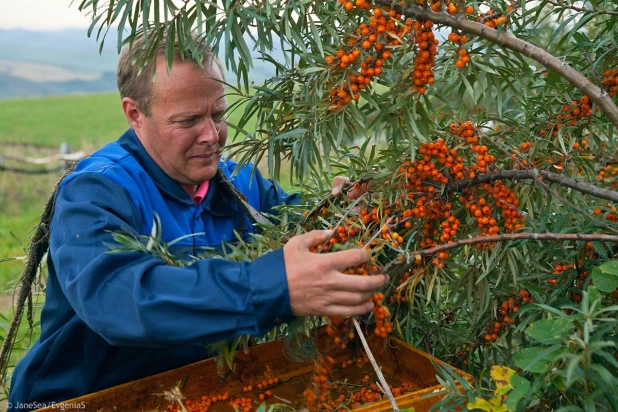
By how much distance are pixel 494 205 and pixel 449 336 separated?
1.55ft

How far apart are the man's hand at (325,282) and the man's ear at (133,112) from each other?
3.24ft

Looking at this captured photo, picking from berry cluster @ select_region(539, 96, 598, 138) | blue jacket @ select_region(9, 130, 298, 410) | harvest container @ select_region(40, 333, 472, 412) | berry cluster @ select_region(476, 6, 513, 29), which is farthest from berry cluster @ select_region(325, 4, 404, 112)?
harvest container @ select_region(40, 333, 472, 412)

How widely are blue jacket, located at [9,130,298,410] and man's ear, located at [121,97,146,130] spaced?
5 centimetres

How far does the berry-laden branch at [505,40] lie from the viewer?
1.25 m

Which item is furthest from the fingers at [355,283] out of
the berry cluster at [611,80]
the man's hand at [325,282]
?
the berry cluster at [611,80]

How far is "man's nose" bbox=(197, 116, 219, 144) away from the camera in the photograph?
1.88 metres

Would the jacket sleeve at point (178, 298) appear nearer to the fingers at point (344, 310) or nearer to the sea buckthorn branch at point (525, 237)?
the fingers at point (344, 310)

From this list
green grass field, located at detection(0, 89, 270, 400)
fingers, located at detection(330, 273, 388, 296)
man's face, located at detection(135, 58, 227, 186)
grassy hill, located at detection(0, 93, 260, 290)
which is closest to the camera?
fingers, located at detection(330, 273, 388, 296)

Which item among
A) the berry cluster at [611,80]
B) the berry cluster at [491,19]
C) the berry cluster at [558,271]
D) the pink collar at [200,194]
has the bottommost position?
the pink collar at [200,194]

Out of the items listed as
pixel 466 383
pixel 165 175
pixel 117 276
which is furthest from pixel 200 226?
pixel 466 383

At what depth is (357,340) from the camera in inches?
66.9

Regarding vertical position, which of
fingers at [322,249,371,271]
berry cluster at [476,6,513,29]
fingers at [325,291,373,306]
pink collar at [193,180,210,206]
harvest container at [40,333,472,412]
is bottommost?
harvest container at [40,333,472,412]

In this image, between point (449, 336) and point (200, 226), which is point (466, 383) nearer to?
point (449, 336)

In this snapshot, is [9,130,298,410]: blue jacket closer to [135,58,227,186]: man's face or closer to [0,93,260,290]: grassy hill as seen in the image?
[135,58,227,186]: man's face
